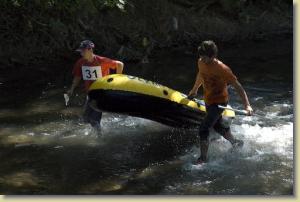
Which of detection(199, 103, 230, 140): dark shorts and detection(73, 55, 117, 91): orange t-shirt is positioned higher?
detection(73, 55, 117, 91): orange t-shirt

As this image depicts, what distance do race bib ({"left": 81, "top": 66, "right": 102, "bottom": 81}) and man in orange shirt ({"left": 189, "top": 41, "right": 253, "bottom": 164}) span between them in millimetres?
1562

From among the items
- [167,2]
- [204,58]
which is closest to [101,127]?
[204,58]

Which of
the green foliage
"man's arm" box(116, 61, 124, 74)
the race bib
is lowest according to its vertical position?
the race bib

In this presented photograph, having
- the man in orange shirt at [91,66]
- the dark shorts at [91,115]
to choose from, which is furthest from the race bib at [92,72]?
the dark shorts at [91,115]

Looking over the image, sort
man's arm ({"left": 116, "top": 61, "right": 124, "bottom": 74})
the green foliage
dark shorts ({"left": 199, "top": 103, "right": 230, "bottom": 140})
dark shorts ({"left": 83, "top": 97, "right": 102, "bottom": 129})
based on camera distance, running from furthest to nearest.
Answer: the green foliage
dark shorts ({"left": 83, "top": 97, "right": 102, "bottom": 129})
man's arm ({"left": 116, "top": 61, "right": 124, "bottom": 74})
dark shorts ({"left": 199, "top": 103, "right": 230, "bottom": 140})

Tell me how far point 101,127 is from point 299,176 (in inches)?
165

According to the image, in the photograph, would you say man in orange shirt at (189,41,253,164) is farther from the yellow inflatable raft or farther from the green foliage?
the green foliage

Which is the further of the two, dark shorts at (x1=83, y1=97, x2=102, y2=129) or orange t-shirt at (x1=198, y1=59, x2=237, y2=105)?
dark shorts at (x1=83, y1=97, x2=102, y2=129)

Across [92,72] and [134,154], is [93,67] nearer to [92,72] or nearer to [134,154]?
[92,72]

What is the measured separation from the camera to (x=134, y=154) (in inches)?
304

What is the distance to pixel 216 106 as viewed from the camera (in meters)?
7.00

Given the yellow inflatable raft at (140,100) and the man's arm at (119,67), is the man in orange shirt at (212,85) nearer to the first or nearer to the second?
the yellow inflatable raft at (140,100)

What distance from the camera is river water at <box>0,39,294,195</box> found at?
21.7ft

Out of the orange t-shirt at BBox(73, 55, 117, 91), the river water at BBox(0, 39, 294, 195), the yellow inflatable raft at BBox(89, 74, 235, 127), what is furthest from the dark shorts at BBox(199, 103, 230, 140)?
the orange t-shirt at BBox(73, 55, 117, 91)
